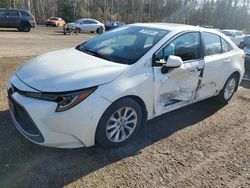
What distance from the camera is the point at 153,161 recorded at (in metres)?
3.54

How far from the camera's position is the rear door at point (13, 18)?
2188 centimetres

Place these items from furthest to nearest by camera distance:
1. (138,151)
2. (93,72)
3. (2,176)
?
(138,151), (93,72), (2,176)

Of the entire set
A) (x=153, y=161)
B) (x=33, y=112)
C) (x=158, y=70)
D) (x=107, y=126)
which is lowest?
(x=153, y=161)

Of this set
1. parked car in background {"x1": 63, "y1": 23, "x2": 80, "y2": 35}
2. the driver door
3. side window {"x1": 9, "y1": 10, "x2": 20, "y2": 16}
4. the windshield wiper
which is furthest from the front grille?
parked car in background {"x1": 63, "y1": 23, "x2": 80, "y2": 35}

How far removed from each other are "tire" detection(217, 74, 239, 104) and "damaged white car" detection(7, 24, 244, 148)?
1.67 ft

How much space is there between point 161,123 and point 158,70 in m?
1.09

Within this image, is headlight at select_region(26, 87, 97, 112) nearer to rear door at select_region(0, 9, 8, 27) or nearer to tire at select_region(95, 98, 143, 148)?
tire at select_region(95, 98, 143, 148)

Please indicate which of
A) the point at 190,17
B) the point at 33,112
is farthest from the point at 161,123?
the point at 190,17

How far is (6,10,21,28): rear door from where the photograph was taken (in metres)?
21.9

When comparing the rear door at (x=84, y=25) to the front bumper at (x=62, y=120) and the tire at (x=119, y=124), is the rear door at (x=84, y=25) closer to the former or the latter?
the tire at (x=119, y=124)

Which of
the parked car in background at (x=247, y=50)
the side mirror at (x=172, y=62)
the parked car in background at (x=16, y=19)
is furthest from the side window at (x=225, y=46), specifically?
the parked car in background at (x=16, y=19)

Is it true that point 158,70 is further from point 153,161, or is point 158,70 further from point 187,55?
point 153,161

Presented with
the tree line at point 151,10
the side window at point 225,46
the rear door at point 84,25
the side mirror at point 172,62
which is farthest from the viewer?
the tree line at point 151,10

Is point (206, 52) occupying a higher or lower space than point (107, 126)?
higher
